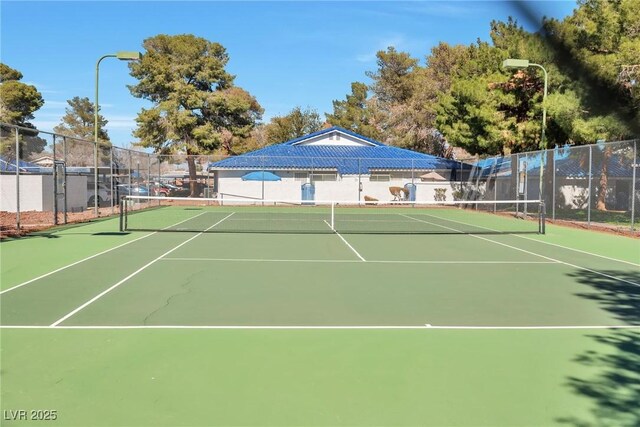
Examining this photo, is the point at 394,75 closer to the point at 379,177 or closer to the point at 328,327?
the point at 379,177

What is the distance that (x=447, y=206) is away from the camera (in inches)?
1576

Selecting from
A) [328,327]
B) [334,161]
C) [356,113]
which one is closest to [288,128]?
[356,113]

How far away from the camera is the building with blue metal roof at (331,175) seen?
38.9 m

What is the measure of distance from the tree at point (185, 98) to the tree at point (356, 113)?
2460 cm

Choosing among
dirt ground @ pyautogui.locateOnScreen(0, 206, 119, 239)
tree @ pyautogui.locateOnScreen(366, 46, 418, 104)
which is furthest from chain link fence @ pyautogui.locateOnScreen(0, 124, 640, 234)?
tree @ pyautogui.locateOnScreen(366, 46, 418, 104)

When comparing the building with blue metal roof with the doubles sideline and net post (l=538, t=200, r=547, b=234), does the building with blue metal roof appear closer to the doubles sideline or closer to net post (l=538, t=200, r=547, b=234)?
net post (l=538, t=200, r=547, b=234)
